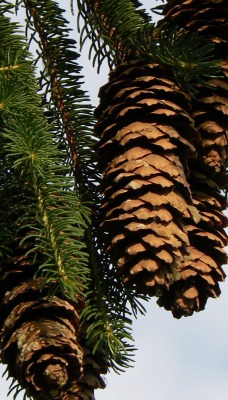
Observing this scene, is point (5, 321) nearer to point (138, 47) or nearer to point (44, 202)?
point (44, 202)

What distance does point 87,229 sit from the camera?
2.06 m

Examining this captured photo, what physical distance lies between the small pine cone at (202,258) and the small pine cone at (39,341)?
0.69ft

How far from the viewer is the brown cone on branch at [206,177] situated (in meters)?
1.97

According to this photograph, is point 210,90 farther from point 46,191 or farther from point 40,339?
point 40,339

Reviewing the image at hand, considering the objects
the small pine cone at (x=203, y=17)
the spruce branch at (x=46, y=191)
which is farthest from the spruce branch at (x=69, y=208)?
the small pine cone at (x=203, y=17)

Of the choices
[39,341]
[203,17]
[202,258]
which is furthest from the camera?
[203,17]

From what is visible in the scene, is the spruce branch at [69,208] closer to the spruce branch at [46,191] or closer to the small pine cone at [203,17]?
the spruce branch at [46,191]

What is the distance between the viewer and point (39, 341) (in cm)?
183

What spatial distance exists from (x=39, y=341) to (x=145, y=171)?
1.27 feet

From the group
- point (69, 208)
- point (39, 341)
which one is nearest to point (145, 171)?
point (69, 208)

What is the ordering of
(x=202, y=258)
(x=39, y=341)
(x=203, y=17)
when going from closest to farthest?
(x=39, y=341) → (x=202, y=258) → (x=203, y=17)

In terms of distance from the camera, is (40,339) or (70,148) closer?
(40,339)

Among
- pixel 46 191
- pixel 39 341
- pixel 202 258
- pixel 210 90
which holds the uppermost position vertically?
pixel 210 90

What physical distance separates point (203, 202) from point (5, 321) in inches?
18.8
